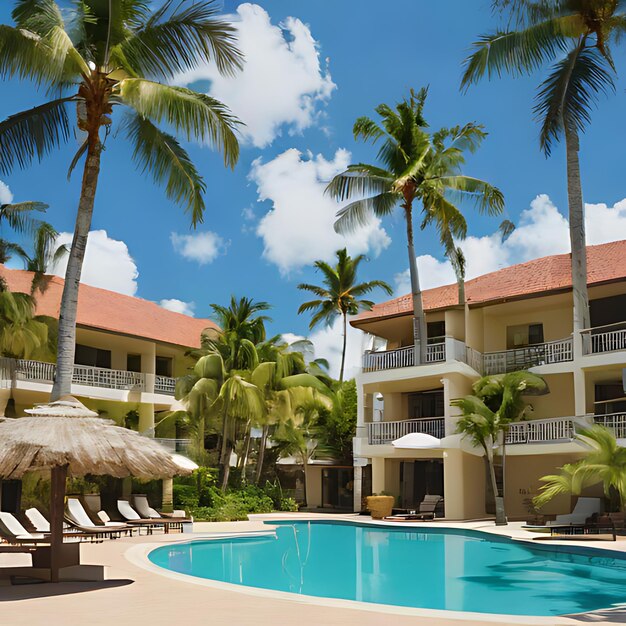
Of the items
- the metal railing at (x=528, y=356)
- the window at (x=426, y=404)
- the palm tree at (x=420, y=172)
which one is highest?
the palm tree at (x=420, y=172)

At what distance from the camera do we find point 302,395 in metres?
30.6

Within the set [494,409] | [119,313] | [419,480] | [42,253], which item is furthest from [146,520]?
[119,313]

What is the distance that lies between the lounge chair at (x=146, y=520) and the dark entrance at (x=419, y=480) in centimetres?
1077

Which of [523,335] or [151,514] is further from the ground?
[523,335]

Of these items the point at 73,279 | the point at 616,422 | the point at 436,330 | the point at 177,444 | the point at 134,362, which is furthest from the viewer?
the point at 134,362

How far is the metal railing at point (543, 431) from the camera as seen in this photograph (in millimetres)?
24641

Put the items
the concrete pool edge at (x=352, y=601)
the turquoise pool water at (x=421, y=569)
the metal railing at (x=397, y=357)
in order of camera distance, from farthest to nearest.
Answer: the metal railing at (x=397, y=357) < the turquoise pool water at (x=421, y=569) < the concrete pool edge at (x=352, y=601)

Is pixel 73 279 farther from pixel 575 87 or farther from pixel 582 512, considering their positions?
pixel 575 87

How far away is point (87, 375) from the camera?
94.5 ft

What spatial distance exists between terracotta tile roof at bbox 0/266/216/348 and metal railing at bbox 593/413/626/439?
16211 millimetres

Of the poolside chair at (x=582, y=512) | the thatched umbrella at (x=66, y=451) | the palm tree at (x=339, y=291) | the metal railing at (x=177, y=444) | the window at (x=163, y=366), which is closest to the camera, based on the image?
the thatched umbrella at (x=66, y=451)

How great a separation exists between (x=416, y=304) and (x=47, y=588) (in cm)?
1961

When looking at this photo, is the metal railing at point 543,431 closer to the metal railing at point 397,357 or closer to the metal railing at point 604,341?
the metal railing at point 604,341

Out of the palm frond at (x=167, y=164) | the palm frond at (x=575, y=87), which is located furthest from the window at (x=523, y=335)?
the palm frond at (x=167, y=164)
